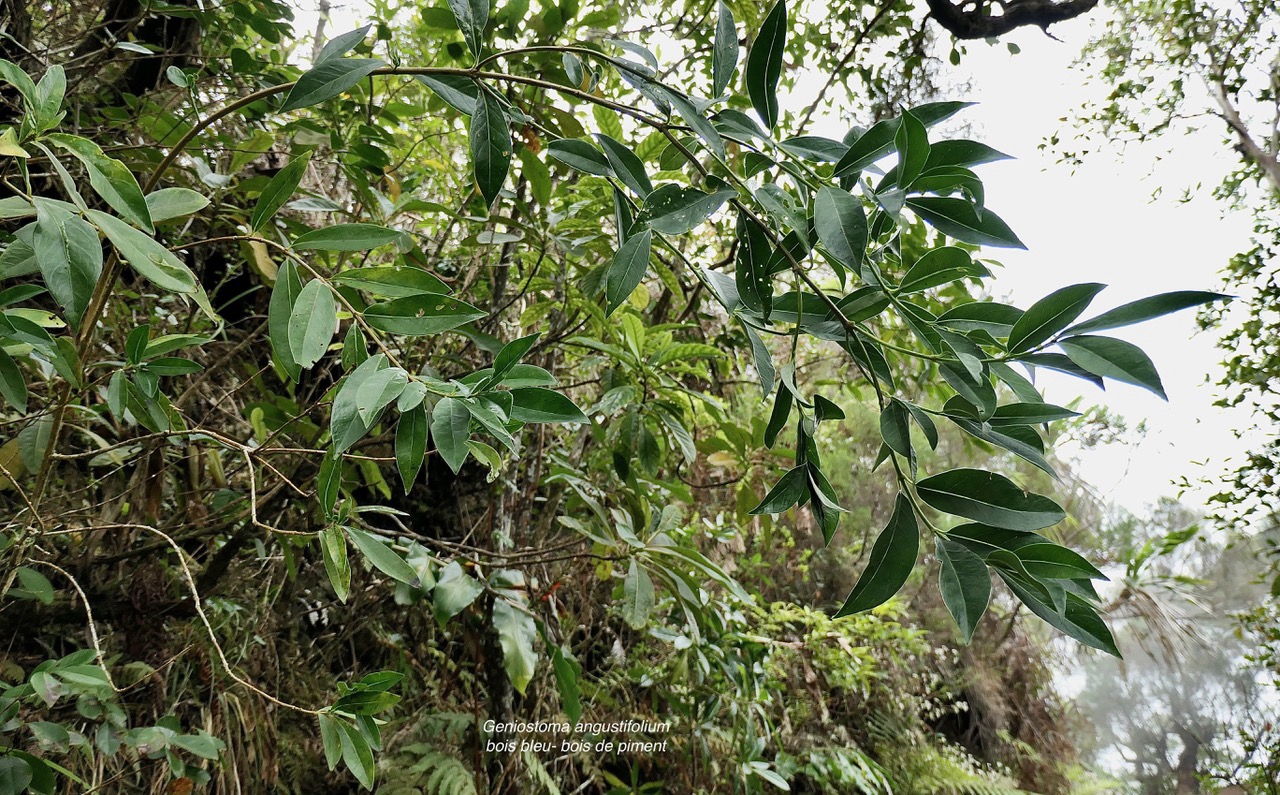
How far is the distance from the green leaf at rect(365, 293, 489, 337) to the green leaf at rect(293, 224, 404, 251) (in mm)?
52

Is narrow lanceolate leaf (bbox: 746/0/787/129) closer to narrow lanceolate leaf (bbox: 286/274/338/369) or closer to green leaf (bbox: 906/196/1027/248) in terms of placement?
green leaf (bbox: 906/196/1027/248)

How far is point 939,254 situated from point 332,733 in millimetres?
592

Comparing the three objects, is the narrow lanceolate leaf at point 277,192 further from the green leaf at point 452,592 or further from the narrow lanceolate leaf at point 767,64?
the green leaf at point 452,592

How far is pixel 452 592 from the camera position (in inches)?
31.0

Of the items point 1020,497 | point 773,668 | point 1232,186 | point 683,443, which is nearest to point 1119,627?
point 1232,186

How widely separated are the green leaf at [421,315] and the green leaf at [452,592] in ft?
1.52

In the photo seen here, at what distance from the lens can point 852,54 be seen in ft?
4.95

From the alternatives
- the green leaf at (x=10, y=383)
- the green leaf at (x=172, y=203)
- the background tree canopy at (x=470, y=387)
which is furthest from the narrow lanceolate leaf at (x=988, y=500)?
the green leaf at (x=10, y=383)

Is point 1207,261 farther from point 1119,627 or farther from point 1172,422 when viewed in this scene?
point 1119,627

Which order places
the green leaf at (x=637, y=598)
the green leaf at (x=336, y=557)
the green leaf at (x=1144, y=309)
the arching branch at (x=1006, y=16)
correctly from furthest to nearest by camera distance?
the arching branch at (x=1006, y=16) < the green leaf at (x=637, y=598) < the green leaf at (x=336, y=557) < the green leaf at (x=1144, y=309)

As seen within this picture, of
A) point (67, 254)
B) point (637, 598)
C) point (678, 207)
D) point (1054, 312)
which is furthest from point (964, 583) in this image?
point (637, 598)

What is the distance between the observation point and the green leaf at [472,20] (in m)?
0.37

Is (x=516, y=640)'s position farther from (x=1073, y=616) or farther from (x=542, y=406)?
(x=1073, y=616)

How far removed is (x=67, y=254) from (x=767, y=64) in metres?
0.37
